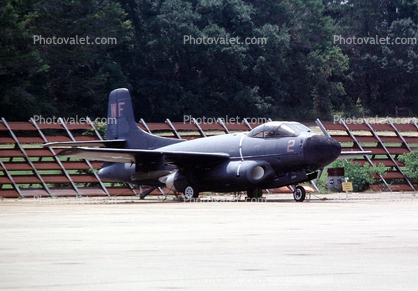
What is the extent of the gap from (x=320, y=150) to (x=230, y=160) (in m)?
3.66

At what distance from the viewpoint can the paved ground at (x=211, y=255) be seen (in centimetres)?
580

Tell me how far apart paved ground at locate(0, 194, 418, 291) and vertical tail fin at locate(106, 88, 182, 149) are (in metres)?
13.9

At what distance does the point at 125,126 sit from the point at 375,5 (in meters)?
78.2

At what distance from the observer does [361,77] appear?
9050cm

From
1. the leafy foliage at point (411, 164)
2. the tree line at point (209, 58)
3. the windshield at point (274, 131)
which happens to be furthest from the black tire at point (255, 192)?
the tree line at point (209, 58)

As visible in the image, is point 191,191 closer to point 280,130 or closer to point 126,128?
point 280,130

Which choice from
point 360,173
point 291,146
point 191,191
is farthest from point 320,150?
point 360,173

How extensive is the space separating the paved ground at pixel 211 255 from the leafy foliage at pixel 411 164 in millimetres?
19339

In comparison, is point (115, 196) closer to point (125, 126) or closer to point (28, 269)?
point (125, 126)

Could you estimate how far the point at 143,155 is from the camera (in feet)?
77.0

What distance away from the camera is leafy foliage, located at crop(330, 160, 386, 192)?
30.1 metres

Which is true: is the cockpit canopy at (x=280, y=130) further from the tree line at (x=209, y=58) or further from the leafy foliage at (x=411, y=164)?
the tree line at (x=209, y=58)

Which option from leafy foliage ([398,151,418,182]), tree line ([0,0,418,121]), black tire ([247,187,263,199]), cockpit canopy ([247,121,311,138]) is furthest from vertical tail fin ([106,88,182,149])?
tree line ([0,0,418,121])

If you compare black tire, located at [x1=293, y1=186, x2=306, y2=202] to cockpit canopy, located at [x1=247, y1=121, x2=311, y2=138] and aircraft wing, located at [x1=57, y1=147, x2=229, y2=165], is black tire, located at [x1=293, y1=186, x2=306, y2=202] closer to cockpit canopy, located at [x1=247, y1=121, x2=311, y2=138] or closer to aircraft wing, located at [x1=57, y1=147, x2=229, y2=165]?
cockpit canopy, located at [x1=247, y1=121, x2=311, y2=138]
